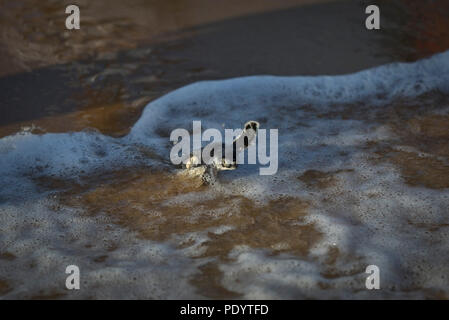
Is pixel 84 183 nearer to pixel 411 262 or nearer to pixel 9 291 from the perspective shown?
pixel 9 291

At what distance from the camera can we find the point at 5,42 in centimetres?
339

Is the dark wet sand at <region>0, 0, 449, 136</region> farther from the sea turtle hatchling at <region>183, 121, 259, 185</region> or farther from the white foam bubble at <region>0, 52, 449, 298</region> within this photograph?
the sea turtle hatchling at <region>183, 121, 259, 185</region>

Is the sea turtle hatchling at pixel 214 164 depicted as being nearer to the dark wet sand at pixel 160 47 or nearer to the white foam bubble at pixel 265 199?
the white foam bubble at pixel 265 199

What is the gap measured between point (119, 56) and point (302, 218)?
196 cm

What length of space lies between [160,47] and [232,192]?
1618 mm

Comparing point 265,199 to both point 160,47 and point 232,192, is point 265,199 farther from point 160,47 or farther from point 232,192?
point 160,47

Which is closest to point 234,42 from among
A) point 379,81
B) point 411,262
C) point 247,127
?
point 379,81

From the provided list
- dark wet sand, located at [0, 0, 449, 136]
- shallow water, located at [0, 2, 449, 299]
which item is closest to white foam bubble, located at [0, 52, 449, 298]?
shallow water, located at [0, 2, 449, 299]

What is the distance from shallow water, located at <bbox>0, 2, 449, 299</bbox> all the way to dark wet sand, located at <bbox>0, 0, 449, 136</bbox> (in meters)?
0.03

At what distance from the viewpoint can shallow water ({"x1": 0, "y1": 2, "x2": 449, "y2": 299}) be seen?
183 cm

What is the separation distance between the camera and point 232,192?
232 cm

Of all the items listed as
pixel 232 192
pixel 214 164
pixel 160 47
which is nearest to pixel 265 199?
pixel 232 192

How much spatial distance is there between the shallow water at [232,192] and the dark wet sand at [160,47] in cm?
3
